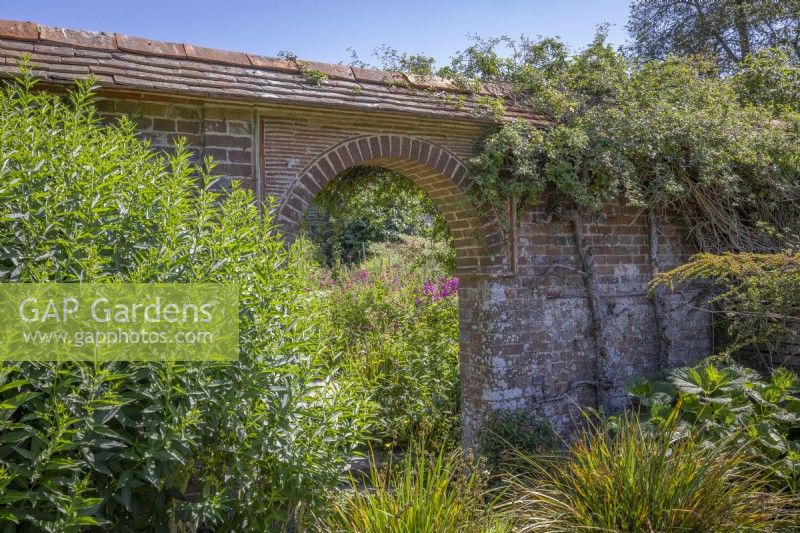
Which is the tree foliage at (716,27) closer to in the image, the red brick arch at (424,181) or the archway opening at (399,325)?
the archway opening at (399,325)

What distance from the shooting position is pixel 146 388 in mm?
2236

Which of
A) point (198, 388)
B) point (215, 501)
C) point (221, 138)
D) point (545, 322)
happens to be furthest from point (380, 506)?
point (545, 322)

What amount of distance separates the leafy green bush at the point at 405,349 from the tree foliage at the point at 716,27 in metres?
9.99

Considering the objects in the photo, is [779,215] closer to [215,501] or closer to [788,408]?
[788,408]

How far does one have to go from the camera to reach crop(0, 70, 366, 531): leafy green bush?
6.72 feet

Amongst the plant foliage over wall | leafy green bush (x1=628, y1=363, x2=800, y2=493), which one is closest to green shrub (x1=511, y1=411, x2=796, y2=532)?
leafy green bush (x1=628, y1=363, x2=800, y2=493)

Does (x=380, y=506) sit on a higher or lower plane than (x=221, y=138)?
lower

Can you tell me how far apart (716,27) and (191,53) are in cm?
1501

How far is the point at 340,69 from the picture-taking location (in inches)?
191

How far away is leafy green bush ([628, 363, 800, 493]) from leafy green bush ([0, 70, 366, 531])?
250cm

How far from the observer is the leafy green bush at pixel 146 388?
2.05 metres

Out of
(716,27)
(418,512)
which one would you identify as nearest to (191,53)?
(418,512)

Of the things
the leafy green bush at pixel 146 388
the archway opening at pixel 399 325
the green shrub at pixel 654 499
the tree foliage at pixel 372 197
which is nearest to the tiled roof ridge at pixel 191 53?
the archway opening at pixel 399 325

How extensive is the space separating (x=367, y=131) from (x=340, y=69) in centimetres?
54
